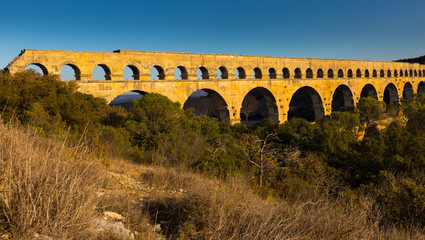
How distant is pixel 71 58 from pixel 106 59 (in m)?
1.72

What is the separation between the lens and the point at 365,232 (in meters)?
3.06

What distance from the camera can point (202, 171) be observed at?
7258 mm

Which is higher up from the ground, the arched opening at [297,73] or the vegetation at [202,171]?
the arched opening at [297,73]

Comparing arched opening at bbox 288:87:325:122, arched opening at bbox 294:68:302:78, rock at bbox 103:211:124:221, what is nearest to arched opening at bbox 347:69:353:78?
arched opening at bbox 288:87:325:122

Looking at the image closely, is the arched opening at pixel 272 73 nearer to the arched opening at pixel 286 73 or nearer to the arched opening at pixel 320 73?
the arched opening at pixel 286 73

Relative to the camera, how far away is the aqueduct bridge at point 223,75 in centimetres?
1462

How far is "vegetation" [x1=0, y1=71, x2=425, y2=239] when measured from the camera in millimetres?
2424

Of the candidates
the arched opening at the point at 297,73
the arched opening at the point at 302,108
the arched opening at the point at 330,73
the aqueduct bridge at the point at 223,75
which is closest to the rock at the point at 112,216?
the aqueduct bridge at the point at 223,75

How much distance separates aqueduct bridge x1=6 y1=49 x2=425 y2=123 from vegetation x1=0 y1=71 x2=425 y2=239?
5.22ft

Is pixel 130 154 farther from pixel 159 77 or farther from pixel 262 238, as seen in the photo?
pixel 159 77

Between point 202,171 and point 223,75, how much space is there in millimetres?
13718

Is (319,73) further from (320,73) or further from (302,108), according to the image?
(302,108)

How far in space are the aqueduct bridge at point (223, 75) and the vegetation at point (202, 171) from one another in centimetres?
159

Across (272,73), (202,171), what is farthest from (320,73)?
(202,171)
